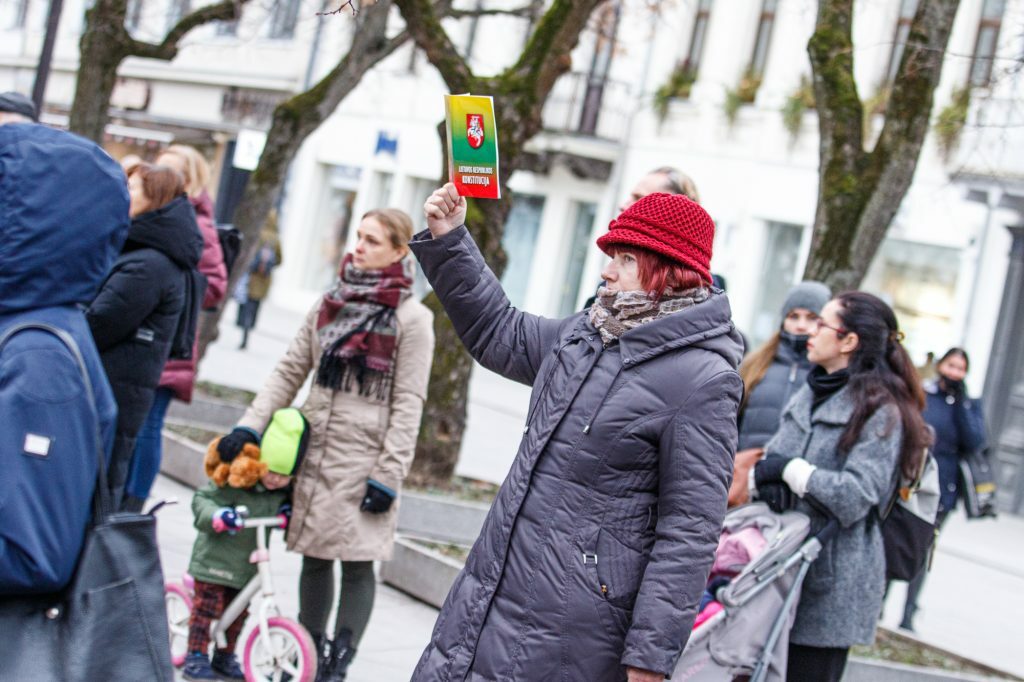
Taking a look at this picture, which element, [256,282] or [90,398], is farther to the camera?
[256,282]

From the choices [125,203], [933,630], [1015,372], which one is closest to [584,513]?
[125,203]

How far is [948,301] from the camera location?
20.3 meters

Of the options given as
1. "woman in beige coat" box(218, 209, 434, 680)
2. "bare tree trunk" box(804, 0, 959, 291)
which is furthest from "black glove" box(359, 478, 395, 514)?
"bare tree trunk" box(804, 0, 959, 291)

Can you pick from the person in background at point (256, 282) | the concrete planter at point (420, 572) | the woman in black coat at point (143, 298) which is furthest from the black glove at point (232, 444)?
the person in background at point (256, 282)

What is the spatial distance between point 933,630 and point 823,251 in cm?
284

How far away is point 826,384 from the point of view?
5188 mm

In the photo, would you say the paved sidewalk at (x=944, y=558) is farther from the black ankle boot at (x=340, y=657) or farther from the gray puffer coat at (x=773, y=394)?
the gray puffer coat at (x=773, y=394)

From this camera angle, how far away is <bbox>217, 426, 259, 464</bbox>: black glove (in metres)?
5.48

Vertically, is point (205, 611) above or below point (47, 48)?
below

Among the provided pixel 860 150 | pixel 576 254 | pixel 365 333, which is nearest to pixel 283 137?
pixel 860 150

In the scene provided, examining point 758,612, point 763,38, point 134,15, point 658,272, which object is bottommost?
point 758,612

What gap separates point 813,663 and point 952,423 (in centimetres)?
505

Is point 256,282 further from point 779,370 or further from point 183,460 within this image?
point 779,370

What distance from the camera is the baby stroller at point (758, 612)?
469 centimetres
